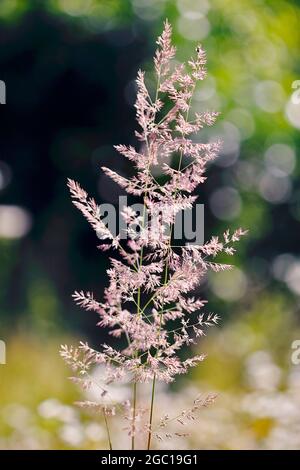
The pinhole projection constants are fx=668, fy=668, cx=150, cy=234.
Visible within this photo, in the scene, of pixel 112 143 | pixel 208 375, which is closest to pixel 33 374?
pixel 208 375

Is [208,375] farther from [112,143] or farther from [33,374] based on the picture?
[112,143]

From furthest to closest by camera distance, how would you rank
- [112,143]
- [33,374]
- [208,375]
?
[112,143], [208,375], [33,374]

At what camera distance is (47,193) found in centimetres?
416

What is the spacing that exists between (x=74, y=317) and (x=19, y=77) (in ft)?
4.99

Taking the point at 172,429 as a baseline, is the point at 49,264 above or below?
above

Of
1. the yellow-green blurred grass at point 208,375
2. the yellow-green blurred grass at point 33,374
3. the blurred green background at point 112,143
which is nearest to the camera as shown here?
the yellow-green blurred grass at point 208,375

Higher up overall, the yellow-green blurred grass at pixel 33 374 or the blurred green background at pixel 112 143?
the blurred green background at pixel 112 143

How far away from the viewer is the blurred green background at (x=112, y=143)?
13.4 feet

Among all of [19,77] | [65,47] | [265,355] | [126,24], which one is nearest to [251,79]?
[126,24]

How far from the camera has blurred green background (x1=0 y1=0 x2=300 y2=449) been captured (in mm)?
4078

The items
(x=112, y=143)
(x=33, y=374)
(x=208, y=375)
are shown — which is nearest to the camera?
A: (x=33, y=374)

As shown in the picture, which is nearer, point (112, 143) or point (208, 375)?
point (208, 375)

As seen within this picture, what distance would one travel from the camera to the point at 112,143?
13.5ft

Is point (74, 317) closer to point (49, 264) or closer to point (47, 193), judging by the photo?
point (49, 264)
